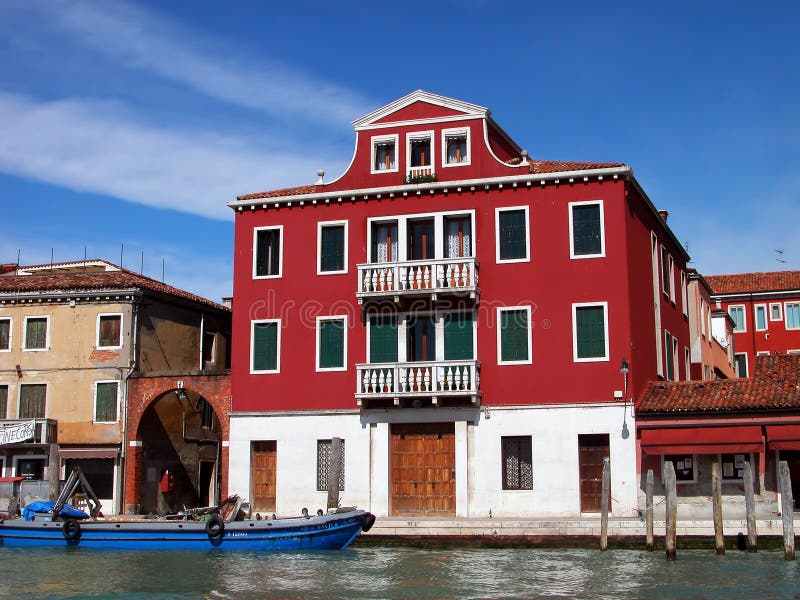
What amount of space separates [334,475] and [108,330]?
11.0m

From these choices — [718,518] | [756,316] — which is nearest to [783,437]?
[718,518]

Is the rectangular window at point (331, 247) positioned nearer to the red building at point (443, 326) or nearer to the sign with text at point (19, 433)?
the red building at point (443, 326)

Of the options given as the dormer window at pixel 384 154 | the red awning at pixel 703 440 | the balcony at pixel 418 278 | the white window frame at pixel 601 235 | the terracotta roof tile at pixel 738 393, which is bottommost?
the red awning at pixel 703 440

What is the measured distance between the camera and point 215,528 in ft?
89.3

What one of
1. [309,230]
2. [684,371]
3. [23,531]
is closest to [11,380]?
[23,531]

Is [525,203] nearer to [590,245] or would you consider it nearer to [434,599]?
[590,245]

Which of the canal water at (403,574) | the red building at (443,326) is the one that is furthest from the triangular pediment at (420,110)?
the canal water at (403,574)

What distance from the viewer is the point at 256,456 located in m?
31.5

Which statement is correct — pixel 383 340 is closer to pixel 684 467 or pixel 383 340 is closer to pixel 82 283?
pixel 684 467

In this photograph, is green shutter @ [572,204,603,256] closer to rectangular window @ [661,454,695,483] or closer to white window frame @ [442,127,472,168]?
white window frame @ [442,127,472,168]

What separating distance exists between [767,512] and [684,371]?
9818mm

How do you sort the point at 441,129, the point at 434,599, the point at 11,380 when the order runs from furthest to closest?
the point at 11,380 → the point at 441,129 → the point at 434,599

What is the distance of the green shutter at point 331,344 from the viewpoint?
1226 inches

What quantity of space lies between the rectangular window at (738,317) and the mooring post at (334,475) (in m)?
36.5
